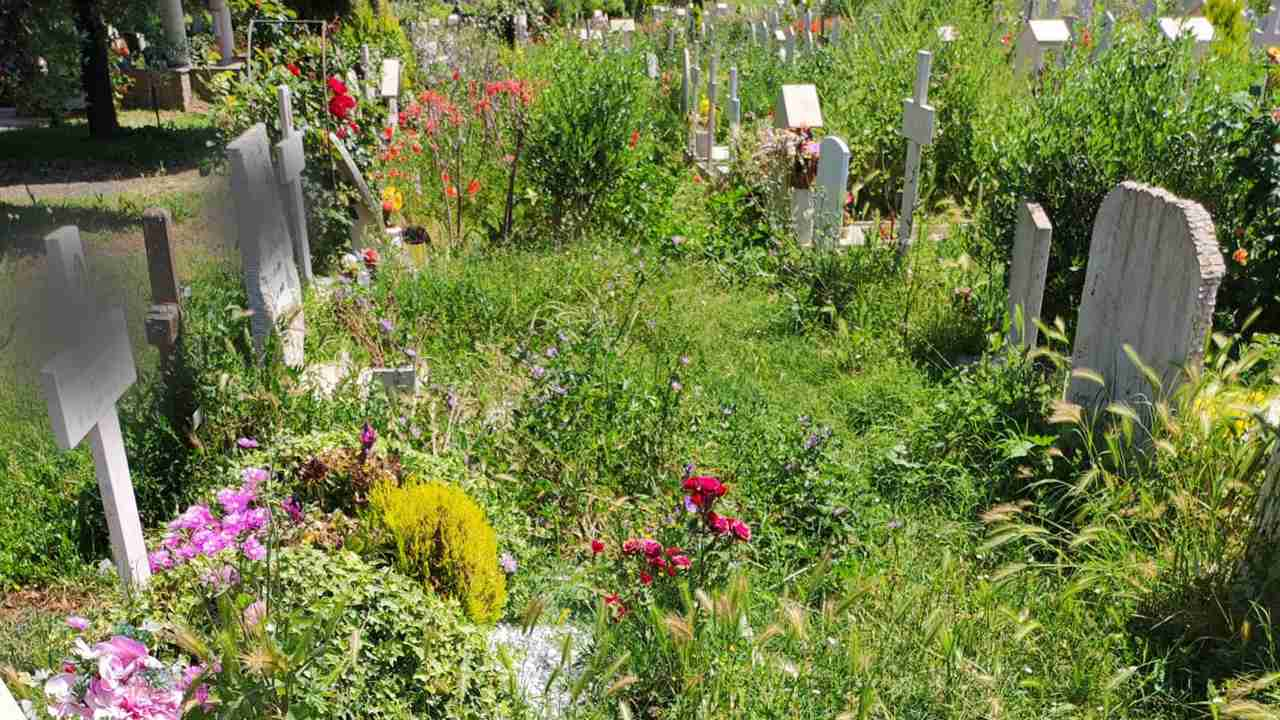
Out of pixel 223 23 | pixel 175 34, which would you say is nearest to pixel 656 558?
pixel 223 23

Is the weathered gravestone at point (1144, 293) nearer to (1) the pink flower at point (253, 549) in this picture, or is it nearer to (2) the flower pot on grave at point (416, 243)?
(1) the pink flower at point (253, 549)

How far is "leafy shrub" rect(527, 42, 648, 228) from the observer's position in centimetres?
709

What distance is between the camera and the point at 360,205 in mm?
6520

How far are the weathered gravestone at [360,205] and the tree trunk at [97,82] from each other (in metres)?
7.83

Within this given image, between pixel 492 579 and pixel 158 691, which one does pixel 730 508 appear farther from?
pixel 158 691

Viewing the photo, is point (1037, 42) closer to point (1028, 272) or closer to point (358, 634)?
point (1028, 272)

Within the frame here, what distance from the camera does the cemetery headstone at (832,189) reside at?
6203mm

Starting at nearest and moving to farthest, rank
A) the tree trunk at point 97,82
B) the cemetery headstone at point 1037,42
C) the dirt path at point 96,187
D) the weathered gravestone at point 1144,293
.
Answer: the weathered gravestone at point 1144,293 → the cemetery headstone at point 1037,42 → the dirt path at point 96,187 → the tree trunk at point 97,82

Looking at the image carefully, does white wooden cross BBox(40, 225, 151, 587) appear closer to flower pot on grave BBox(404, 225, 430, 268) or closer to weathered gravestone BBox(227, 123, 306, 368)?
weathered gravestone BBox(227, 123, 306, 368)

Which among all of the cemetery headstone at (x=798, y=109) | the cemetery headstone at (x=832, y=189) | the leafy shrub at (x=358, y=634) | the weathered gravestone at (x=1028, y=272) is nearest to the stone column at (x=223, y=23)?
the cemetery headstone at (x=798, y=109)

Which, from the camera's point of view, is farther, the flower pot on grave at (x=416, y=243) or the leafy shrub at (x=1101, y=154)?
the flower pot on grave at (x=416, y=243)

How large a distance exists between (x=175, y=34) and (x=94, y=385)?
46.3 feet

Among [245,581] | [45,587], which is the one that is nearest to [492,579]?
[245,581]

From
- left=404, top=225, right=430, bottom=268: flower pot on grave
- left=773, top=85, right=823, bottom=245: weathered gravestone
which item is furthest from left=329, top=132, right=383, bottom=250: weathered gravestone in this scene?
left=773, top=85, right=823, bottom=245: weathered gravestone
